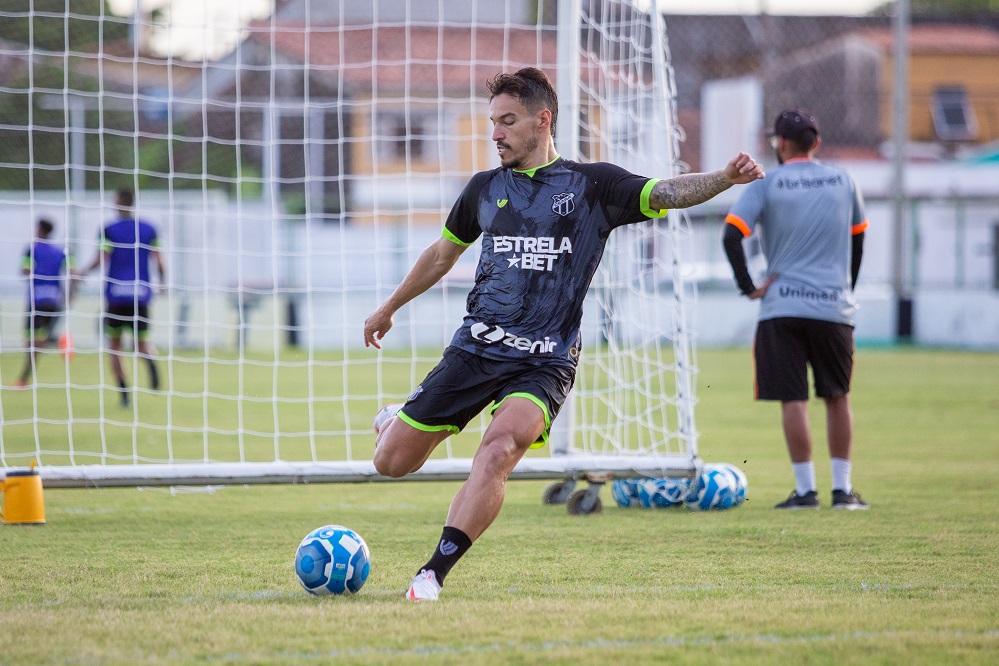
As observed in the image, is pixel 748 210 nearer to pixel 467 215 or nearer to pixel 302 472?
pixel 467 215

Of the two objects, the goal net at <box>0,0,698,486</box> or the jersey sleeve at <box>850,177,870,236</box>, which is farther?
the goal net at <box>0,0,698,486</box>

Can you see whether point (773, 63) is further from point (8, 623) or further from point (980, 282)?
point (8, 623)

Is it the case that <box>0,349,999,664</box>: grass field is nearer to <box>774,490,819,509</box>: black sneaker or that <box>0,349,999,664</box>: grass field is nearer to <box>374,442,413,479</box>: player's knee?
<box>774,490,819,509</box>: black sneaker

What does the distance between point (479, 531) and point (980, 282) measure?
2216 cm

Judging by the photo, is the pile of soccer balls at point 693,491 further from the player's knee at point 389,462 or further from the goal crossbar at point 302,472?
the player's knee at point 389,462

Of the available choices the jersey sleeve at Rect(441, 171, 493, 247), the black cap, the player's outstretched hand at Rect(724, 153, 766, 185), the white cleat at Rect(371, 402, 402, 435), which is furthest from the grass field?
the black cap

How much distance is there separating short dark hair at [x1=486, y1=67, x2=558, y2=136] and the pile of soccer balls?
2877 mm

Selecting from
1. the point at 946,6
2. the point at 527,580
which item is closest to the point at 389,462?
the point at 527,580

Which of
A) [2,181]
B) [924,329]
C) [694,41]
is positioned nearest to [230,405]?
[924,329]

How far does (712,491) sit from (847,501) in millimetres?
791

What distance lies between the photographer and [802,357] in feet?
23.6

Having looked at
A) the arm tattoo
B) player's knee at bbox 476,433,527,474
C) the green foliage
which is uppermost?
the green foliage

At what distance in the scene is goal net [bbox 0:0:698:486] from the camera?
7707 mm

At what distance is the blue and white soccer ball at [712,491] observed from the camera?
711 centimetres
